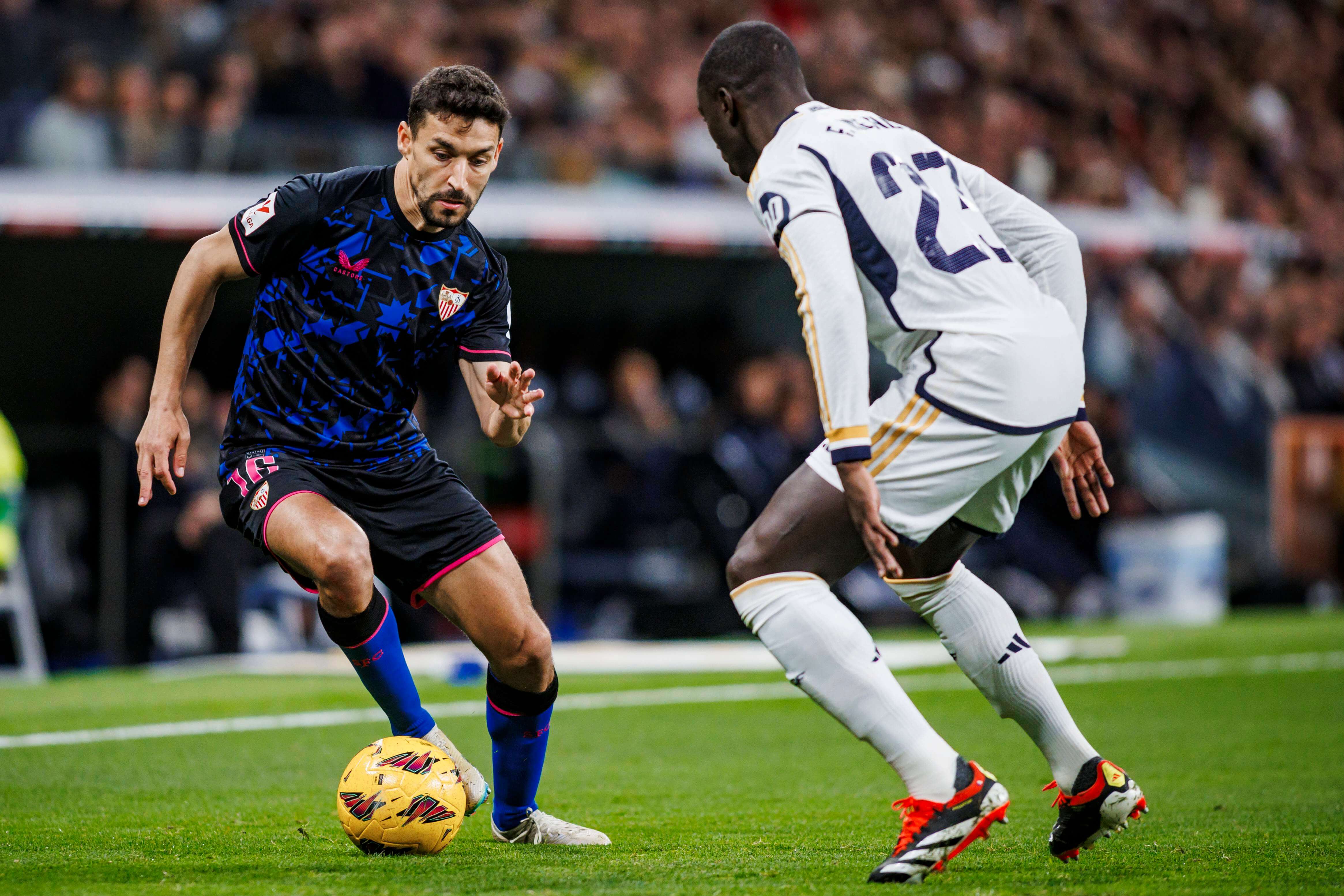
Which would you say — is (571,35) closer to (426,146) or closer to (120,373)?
(120,373)

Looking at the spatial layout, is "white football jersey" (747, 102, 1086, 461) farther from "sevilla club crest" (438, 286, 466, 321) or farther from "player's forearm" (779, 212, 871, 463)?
"sevilla club crest" (438, 286, 466, 321)

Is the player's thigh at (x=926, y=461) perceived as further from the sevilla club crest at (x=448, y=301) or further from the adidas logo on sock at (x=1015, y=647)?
the sevilla club crest at (x=448, y=301)

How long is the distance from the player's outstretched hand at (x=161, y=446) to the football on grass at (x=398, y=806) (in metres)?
1.03

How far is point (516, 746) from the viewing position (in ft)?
16.8

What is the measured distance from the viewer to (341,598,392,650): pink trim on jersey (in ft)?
16.9

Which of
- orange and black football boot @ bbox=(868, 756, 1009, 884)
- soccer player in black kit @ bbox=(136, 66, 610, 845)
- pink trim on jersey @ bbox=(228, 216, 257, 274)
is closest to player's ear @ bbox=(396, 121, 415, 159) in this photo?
soccer player in black kit @ bbox=(136, 66, 610, 845)

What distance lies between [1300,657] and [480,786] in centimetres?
810

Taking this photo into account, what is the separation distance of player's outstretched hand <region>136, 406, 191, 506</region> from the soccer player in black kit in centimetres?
1

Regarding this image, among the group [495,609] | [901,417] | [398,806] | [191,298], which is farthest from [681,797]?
[191,298]

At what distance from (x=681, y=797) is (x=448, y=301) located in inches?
83.4

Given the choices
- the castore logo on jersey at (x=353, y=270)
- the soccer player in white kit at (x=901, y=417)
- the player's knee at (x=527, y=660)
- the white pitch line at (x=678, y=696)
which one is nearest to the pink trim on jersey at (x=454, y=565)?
the player's knee at (x=527, y=660)

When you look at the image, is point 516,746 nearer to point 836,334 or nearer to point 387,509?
point 387,509

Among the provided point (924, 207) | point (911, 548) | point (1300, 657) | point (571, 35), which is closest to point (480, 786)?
point (911, 548)

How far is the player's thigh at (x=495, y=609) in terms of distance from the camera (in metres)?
5.05
